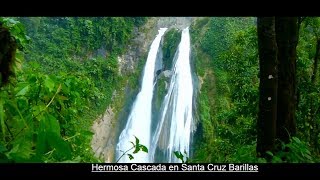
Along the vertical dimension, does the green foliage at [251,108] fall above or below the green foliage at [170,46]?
below

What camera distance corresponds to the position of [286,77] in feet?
8.65

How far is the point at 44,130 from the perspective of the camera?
134cm

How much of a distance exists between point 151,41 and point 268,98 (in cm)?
2407

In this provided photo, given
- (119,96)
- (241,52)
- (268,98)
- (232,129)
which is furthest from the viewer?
(119,96)

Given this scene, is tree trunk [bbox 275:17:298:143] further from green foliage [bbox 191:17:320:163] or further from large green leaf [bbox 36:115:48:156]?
large green leaf [bbox 36:115:48:156]

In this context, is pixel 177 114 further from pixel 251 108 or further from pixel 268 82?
pixel 268 82

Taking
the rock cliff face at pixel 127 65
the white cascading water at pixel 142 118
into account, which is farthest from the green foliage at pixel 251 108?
the rock cliff face at pixel 127 65

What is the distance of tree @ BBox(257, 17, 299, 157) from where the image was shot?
86.7 inches

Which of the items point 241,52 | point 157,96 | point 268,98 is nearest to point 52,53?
point 157,96

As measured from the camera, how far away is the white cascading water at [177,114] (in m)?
19.6

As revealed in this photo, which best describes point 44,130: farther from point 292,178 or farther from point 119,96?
point 119,96

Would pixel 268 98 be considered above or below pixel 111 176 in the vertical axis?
above

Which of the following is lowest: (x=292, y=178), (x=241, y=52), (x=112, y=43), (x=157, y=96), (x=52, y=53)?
(x=292, y=178)

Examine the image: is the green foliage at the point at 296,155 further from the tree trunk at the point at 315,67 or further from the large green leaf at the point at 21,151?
the tree trunk at the point at 315,67
